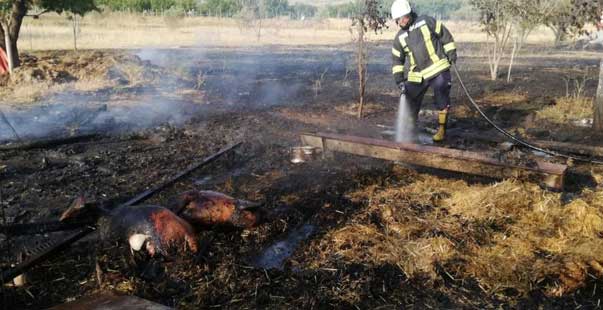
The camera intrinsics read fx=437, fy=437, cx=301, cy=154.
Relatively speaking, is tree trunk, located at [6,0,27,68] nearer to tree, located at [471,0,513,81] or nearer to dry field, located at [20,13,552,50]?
dry field, located at [20,13,552,50]

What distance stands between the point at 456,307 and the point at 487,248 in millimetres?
905

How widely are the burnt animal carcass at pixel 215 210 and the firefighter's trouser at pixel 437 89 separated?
14.0 feet

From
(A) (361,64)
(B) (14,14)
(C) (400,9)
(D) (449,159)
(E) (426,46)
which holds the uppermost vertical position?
(B) (14,14)

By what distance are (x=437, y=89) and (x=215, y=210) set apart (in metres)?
4.63

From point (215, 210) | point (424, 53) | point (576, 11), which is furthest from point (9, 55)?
point (576, 11)

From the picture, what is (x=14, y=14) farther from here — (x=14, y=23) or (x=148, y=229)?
(x=148, y=229)

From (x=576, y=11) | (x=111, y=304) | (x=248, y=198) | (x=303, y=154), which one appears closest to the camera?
(x=111, y=304)

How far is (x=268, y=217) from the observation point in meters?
4.36

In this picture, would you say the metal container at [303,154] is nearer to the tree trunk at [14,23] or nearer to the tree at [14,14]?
the tree at [14,14]

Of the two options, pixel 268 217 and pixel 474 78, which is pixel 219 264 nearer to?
pixel 268 217

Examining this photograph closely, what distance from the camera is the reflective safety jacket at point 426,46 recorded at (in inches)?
271

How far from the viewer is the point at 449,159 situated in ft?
17.4

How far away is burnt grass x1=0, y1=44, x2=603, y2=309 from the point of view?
319 centimetres

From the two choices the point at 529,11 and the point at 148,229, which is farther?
the point at 529,11
